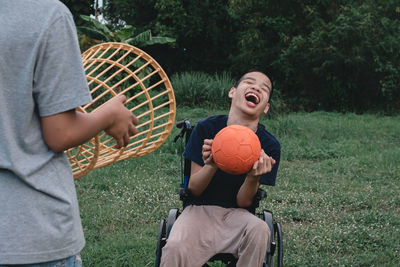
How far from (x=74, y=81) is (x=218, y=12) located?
16.3m

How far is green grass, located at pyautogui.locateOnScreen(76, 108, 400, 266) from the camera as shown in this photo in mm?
3719

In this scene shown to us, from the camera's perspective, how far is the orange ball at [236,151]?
7.70 feet

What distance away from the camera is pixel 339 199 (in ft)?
16.6

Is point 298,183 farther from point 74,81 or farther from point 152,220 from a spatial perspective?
point 74,81

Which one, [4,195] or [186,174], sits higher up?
[4,195]

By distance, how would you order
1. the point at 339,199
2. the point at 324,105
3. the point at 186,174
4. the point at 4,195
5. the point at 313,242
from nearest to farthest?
the point at 4,195 < the point at 186,174 < the point at 313,242 < the point at 339,199 < the point at 324,105

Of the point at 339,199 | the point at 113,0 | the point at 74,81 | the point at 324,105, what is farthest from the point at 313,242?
the point at 113,0

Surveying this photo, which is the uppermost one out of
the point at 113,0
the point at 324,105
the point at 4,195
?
the point at 4,195

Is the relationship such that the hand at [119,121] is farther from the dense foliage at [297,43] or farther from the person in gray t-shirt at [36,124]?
the dense foliage at [297,43]

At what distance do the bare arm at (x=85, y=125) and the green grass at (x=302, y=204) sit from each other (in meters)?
2.17

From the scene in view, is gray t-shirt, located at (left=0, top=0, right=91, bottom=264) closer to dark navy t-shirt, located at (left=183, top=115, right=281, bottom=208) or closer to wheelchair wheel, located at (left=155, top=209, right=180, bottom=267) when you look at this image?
wheelchair wheel, located at (left=155, top=209, right=180, bottom=267)

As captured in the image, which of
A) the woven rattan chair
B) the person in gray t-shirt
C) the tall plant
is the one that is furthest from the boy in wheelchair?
the tall plant

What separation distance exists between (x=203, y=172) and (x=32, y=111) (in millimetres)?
1366

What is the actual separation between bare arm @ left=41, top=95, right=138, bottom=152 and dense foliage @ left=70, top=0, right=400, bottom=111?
12469 mm
